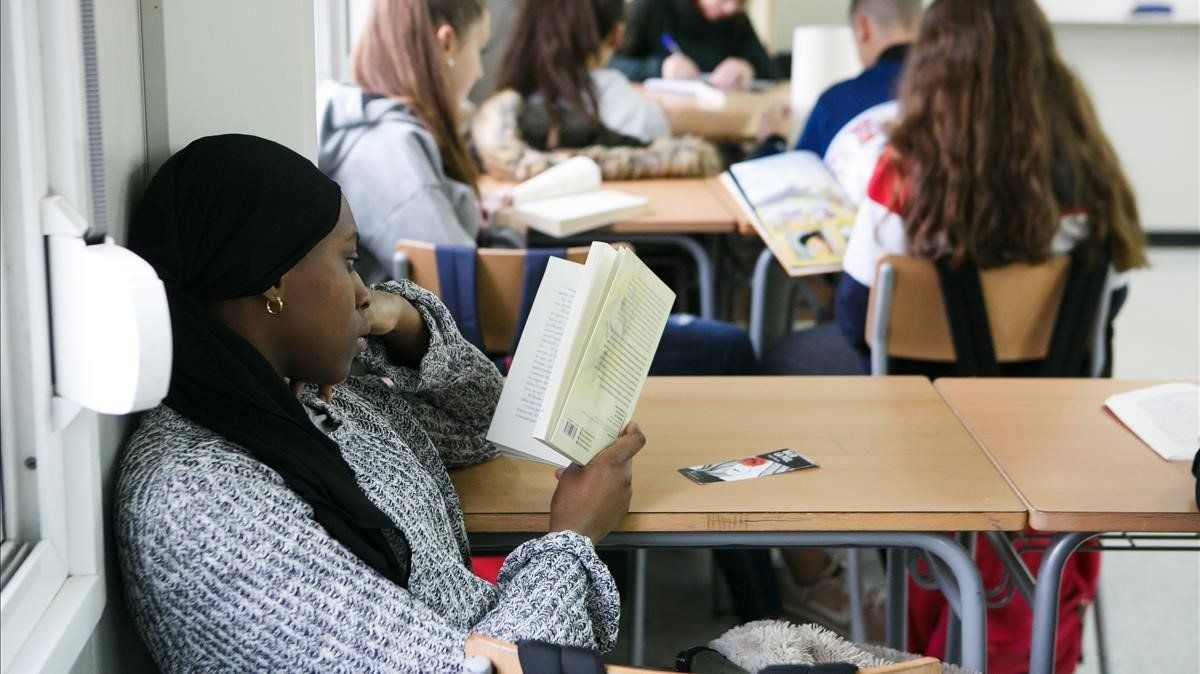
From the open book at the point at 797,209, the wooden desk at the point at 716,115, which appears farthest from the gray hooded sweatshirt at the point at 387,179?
the wooden desk at the point at 716,115

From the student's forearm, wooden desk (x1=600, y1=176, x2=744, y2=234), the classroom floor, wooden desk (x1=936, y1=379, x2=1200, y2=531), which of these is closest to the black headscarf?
wooden desk (x1=936, y1=379, x2=1200, y2=531)

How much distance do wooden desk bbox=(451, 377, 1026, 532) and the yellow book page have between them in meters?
0.13

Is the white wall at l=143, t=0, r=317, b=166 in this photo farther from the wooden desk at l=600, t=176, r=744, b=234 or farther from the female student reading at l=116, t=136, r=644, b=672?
the wooden desk at l=600, t=176, r=744, b=234

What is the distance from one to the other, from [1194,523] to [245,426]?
3.54 feet

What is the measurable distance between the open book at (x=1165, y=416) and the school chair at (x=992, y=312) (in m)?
0.56

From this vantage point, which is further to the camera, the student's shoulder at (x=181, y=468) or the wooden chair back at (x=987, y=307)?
the wooden chair back at (x=987, y=307)

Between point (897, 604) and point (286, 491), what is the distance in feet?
4.46

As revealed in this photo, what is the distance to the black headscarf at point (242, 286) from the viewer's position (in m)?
1.17

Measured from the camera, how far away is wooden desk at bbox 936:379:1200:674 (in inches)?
61.9

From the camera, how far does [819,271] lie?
2879mm

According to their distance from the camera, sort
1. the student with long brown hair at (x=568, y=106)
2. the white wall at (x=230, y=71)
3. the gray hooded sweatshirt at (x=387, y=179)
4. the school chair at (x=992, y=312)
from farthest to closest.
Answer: the student with long brown hair at (x=568, y=106) < the gray hooded sweatshirt at (x=387, y=179) < the school chair at (x=992, y=312) < the white wall at (x=230, y=71)

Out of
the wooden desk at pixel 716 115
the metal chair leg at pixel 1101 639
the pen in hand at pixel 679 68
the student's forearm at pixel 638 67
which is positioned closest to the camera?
the metal chair leg at pixel 1101 639

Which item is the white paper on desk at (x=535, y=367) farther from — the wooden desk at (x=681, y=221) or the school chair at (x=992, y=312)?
the wooden desk at (x=681, y=221)

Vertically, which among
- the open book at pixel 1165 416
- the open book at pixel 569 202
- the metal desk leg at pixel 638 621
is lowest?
the metal desk leg at pixel 638 621
